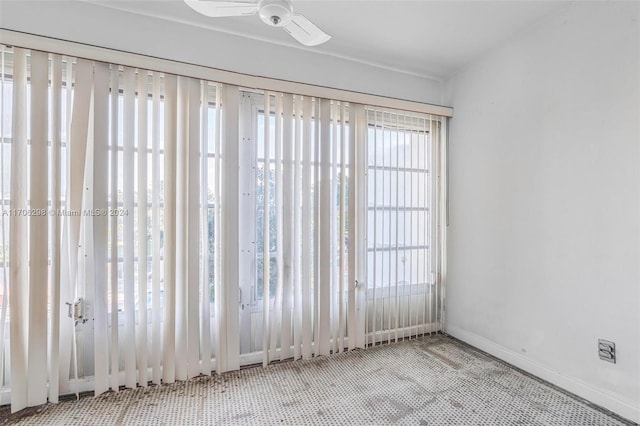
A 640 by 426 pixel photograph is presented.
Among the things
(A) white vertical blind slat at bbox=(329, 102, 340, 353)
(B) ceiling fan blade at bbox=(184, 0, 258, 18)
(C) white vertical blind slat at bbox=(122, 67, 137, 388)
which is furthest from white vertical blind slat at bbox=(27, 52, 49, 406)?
(A) white vertical blind slat at bbox=(329, 102, 340, 353)

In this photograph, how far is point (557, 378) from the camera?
2.19 metres

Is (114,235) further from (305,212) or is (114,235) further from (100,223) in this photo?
(305,212)

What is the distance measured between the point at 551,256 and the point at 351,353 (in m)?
1.69

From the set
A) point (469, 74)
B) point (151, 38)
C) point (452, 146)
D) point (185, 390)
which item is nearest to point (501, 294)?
point (452, 146)

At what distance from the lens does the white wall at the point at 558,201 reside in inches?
73.4

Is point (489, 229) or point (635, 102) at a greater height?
point (635, 102)

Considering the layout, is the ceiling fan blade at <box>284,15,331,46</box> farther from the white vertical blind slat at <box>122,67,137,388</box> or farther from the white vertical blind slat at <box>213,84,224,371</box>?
the white vertical blind slat at <box>122,67,137,388</box>

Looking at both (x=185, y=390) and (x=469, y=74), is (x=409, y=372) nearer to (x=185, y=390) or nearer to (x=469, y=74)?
(x=185, y=390)

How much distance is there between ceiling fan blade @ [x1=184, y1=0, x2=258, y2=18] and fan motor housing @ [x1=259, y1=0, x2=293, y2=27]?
58 mm

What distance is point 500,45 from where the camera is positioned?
2.60m

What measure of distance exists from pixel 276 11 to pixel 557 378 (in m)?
2.81

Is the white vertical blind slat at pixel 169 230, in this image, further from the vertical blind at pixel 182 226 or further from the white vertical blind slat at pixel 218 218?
the white vertical blind slat at pixel 218 218

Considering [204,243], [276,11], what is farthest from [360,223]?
[276,11]

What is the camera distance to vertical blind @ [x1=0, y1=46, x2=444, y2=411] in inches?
76.0
